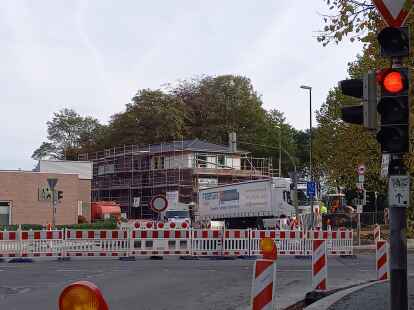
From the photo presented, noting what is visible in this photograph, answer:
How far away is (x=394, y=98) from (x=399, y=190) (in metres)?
1.13

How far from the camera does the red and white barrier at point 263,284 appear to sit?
333 inches

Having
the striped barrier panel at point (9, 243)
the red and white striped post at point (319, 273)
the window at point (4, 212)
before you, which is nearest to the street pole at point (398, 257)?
the red and white striped post at point (319, 273)

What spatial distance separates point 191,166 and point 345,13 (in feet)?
222

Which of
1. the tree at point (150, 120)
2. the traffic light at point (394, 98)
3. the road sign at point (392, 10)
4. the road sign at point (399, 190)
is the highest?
the tree at point (150, 120)

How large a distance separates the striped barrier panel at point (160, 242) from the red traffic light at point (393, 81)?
17.0 meters

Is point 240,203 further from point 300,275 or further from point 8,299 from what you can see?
point 8,299

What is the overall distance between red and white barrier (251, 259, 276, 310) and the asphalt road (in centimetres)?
358

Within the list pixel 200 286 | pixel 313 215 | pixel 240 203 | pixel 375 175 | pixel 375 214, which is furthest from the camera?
pixel 375 214

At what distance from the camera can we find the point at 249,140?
93.3 m

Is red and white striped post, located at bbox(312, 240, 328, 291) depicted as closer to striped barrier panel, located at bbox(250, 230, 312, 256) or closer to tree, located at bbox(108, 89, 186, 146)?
striped barrier panel, located at bbox(250, 230, 312, 256)

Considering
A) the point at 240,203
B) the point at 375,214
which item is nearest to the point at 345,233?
the point at 240,203

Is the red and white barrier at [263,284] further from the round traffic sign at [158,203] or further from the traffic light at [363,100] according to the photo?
the round traffic sign at [158,203]

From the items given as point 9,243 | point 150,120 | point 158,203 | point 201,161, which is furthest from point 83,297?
point 150,120

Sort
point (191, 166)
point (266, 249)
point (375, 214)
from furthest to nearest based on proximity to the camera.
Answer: point (191, 166) < point (375, 214) < point (266, 249)
